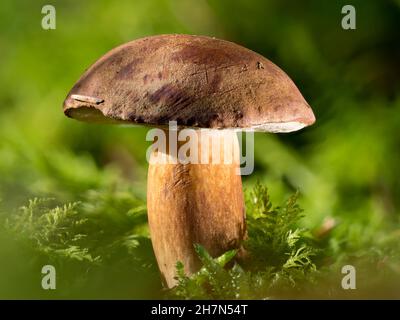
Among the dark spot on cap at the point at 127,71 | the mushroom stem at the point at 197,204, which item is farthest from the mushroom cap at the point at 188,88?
the mushroom stem at the point at 197,204

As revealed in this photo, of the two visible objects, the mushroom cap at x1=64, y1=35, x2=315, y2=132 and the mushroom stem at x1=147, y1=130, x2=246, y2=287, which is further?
the mushroom stem at x1=147, y1=130, x2=246, y2=287

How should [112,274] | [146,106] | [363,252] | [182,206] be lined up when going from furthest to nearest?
[363,252], [112,274], [182,206], [146,106]

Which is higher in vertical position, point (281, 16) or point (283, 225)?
point (281, 16)

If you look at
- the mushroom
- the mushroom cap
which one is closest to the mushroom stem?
the mushroom

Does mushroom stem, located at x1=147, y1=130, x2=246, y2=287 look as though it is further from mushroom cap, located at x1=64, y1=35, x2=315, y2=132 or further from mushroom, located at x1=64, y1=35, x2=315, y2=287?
mushroom cap, located at x1=64, y1=35, x2=315, y2=132

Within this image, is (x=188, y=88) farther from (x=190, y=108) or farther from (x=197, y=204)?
(x=197, y=204)
